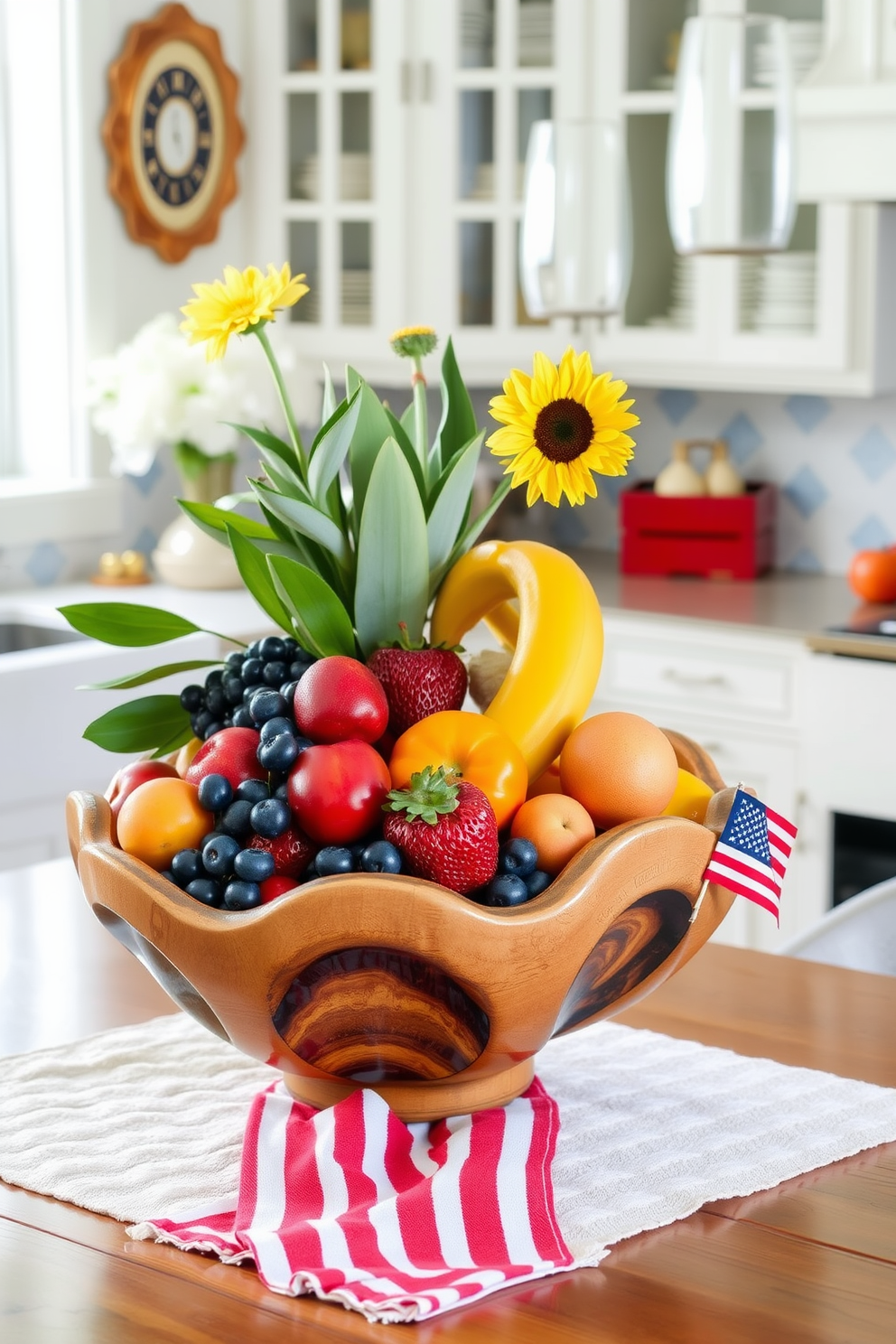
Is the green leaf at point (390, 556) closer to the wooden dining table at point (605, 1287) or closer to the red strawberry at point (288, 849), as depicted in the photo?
the red strawberry at point (288, 849)

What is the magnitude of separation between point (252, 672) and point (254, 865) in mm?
173

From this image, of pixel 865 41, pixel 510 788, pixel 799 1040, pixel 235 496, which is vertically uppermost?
pixel 865 41

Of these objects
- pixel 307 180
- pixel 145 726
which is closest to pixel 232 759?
pixel 145 726

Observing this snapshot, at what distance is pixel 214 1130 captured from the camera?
3.39ft

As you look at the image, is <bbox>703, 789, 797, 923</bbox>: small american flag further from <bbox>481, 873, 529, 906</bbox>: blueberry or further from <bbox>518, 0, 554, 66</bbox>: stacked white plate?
<bbox>518, 0, 554, 66</bbox>: stacked white plate

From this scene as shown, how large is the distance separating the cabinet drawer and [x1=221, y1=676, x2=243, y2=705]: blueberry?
201 centimetres

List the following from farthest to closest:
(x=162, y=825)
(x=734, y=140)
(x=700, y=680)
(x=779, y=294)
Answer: (x=779, y=294)
(x=700, y=680)
(x=734, y=140)
(x=162, y=825)

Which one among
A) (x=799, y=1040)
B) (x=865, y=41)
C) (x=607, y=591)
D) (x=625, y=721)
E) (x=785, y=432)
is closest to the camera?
(x=625, y=721)

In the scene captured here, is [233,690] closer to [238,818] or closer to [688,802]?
[238,818]

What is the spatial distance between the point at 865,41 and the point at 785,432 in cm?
90

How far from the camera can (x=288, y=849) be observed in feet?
3.05

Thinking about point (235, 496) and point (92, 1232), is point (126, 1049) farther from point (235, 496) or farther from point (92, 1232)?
point (235, 496)

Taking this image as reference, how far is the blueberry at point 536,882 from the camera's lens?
0.92 meters

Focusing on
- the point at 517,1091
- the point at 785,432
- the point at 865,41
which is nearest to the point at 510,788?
the point at 517,1091
